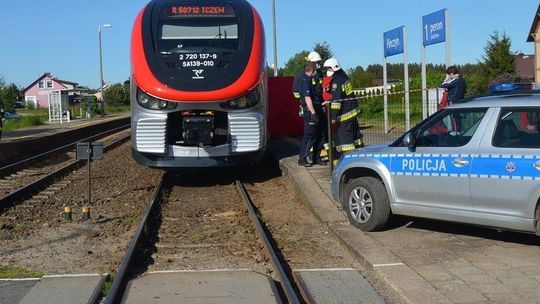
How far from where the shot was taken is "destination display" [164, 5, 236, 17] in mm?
11961

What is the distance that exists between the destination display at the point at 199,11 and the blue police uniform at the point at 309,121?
178 centimetres

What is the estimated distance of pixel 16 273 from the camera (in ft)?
21.1

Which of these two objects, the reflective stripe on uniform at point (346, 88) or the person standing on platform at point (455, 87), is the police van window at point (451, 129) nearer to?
the reflective stripe on uniform at point (346, 88)

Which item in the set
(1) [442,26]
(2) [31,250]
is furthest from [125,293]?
(1) [442,26]

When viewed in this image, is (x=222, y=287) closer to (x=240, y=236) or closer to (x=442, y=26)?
(x=240, y=236)

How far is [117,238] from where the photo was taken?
8047 millimetres

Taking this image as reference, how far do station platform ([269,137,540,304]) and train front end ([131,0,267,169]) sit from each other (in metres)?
2.71

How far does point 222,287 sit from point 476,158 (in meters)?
2.80

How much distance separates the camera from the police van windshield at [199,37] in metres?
11.6

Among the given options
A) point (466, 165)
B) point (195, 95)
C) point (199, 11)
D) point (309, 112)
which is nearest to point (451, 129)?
point (466, 165)

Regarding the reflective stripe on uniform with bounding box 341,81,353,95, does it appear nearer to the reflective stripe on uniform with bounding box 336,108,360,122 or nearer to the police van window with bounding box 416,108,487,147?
the reflective stripe on uniform with bounding box 336,108,360,122

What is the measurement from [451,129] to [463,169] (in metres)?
0.60

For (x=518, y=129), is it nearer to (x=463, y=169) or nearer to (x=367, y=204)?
(x=463, y=169)

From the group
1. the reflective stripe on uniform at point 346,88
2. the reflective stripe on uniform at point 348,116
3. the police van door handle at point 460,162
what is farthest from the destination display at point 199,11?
the police van door handle at point 460,162
